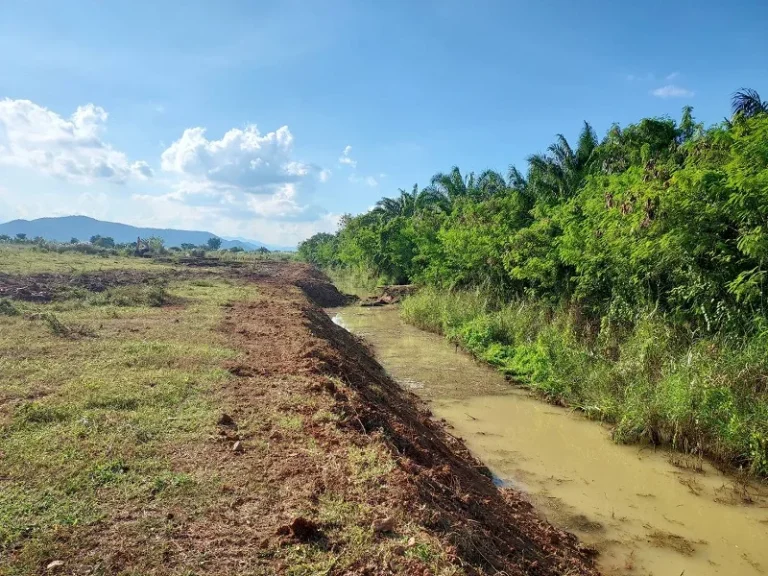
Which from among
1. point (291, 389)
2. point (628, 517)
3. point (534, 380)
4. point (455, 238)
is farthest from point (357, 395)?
point (455, 238)

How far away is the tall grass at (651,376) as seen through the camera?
7.23 metres

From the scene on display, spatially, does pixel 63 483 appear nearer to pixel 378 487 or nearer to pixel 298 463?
pixel 298 463

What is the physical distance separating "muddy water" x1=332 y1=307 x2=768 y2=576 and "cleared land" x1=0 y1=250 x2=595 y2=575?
1.96ft

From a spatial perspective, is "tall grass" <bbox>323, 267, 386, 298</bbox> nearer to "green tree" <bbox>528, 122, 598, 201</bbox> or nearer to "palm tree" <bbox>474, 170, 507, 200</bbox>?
"palm tree" <bbox>474, 170, 507, 200</bbox>

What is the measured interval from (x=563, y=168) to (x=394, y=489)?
62.0ft

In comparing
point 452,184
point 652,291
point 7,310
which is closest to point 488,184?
point 452,184

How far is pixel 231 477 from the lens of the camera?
464 centimetres

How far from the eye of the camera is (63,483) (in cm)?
434

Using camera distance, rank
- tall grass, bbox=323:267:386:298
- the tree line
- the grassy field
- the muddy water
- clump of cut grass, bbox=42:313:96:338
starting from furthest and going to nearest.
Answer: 1. tall grass, bbox=323:267:386:298
2. clump of cut grass, bbox=42:313:96:338
3. the tree line
4. the muddy water
5. the grassy field

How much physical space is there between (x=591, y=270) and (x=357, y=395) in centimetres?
716

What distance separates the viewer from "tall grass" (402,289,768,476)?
723 cm

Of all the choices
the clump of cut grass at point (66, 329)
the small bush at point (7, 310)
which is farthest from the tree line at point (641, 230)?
the small bush at point (7, 310)

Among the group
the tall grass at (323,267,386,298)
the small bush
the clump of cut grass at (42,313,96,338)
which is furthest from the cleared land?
the tall grass at (323,267,386,298)

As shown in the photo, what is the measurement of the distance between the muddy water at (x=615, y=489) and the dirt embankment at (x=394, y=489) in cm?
56
